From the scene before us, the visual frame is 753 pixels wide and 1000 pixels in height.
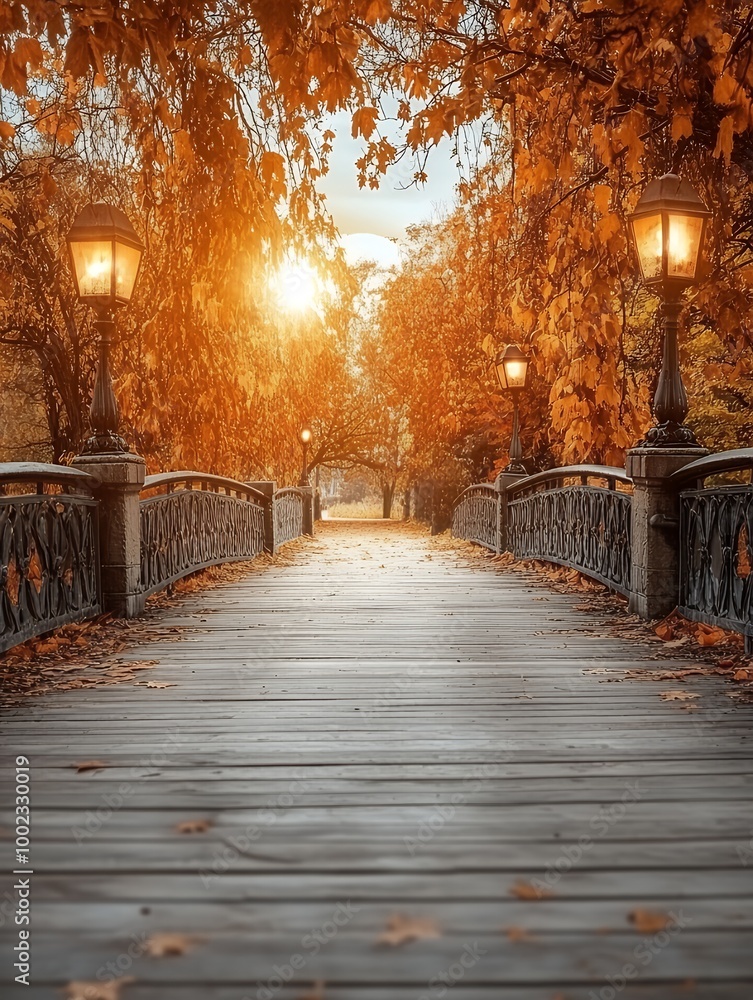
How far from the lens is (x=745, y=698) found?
4551mm

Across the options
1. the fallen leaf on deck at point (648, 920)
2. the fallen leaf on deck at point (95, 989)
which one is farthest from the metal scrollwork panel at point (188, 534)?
the fallen leaf on deck at point (648, 920)

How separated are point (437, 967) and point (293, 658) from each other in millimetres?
3682

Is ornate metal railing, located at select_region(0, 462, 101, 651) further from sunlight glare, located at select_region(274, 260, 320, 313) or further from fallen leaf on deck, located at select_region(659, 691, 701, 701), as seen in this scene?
fallen leaf on deck, located at select_region(659, 691, 701, 701)

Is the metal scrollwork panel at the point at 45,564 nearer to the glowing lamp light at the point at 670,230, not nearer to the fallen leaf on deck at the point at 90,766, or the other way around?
the fallen leaf on deck at the point at 90,766

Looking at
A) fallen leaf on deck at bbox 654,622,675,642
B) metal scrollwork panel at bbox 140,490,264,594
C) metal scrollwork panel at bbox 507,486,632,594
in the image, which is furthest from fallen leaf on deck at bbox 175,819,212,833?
metal scrollwork panel at bbox 507,486,632,594

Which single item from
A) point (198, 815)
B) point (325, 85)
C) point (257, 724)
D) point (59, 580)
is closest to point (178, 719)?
point (257, 724)

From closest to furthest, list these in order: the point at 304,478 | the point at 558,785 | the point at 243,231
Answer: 1. the point at 558,785
2. the point at 243,231
3. the point at 304,478

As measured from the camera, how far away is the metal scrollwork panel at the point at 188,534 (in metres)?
8.32

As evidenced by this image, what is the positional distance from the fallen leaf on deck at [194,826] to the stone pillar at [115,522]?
4612 mm

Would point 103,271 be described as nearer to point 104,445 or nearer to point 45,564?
point 104,445

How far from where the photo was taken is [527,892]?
2.45 m

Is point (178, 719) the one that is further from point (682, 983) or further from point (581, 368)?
point (581, 368)

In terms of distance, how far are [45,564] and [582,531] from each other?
5.71 metres

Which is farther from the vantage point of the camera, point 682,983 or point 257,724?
point 257,724
